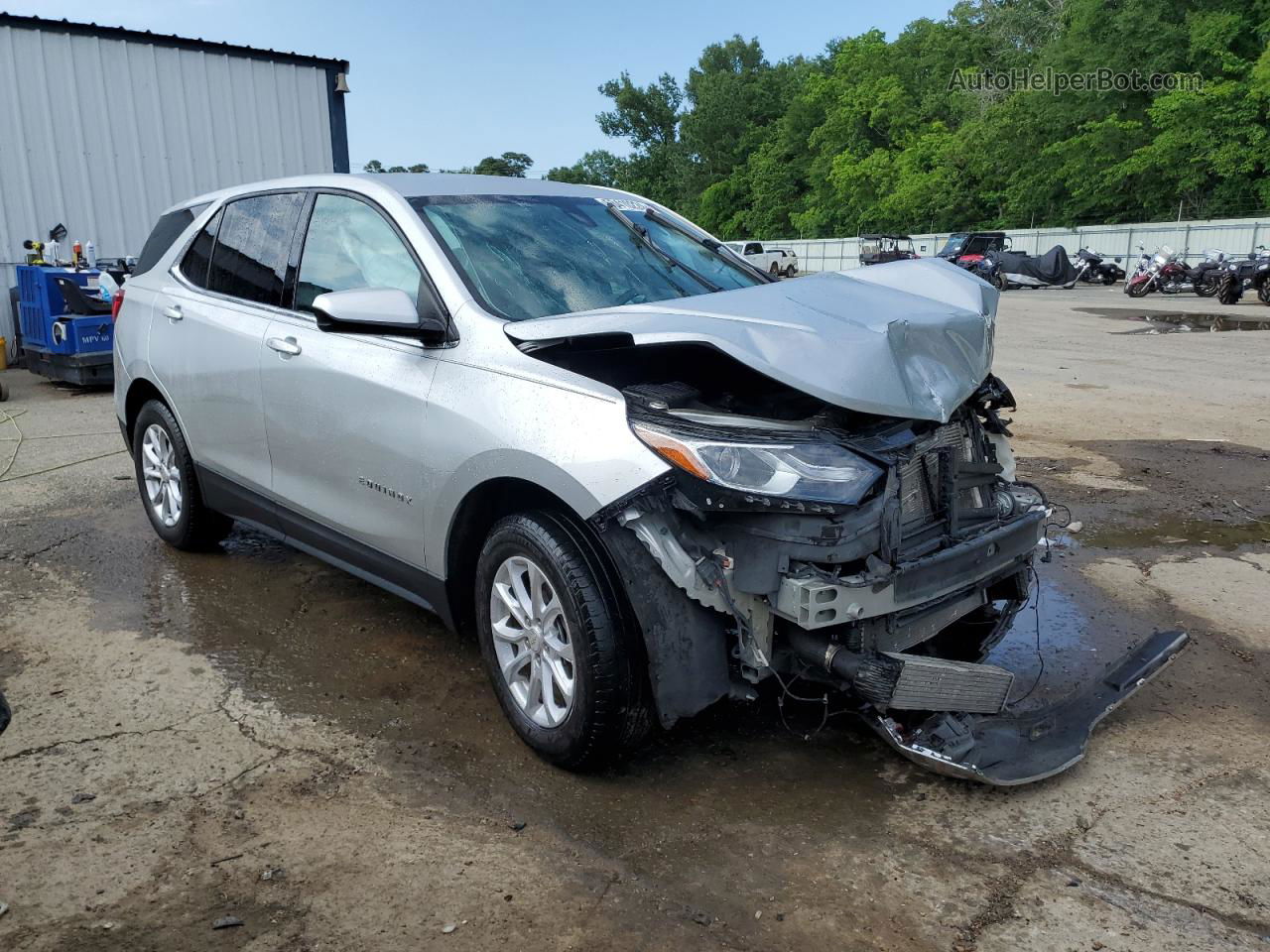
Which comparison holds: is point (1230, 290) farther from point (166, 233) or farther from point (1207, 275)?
point (166, 233)

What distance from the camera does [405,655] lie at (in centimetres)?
417

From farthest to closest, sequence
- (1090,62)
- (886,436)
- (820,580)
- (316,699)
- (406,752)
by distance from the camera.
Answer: (1090,62), (316,699), (406,752), (886,436), (820,580)

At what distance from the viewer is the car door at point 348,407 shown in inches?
139

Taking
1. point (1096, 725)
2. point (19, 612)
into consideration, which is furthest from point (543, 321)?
point (19, 612)

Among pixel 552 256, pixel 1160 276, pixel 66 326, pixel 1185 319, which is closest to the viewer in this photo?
pixel 552 256

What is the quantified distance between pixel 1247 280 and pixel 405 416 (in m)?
22.8

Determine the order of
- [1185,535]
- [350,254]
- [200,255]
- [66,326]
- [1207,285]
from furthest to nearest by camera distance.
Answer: [1207,285] → [66,326] → [1185,535] → [200,255] → [350,254]

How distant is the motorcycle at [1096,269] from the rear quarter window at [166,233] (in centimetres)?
3268

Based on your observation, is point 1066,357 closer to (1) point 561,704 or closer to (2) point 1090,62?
(1) point 561,704

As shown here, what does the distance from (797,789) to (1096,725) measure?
1.13 metres

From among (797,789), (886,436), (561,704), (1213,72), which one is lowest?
(797,789)

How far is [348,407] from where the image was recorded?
3730 mm

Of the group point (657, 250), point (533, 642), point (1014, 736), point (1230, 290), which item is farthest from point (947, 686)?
point (1230, 290)

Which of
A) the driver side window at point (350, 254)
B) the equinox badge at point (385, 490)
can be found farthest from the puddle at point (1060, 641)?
the driver side window at point (350, 254)
